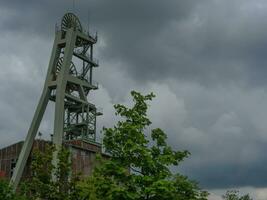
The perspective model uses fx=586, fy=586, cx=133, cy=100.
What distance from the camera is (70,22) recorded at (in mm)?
107188

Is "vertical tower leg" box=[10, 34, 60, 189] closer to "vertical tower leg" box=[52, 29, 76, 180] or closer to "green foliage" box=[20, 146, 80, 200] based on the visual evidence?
"vertical tower leg" box=[52, 29, 76, 180]

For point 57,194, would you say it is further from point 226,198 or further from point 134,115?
point 226,198

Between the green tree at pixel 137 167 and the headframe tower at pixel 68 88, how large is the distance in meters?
61.7

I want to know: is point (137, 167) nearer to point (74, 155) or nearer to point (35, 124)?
point (74, 155)

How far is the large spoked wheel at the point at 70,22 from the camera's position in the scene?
A: 107000 mm

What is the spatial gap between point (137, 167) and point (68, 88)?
7140 cm

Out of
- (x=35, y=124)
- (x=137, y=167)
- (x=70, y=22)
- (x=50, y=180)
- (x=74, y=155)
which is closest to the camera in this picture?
(x=137, y=167)

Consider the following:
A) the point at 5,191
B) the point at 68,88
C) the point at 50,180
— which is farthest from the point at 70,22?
the point at 5,191

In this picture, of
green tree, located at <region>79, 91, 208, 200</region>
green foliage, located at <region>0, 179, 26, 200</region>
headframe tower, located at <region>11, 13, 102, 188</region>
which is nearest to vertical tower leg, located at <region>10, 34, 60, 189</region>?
headframe tower, located at <region>11, 13, 102, 188</region>

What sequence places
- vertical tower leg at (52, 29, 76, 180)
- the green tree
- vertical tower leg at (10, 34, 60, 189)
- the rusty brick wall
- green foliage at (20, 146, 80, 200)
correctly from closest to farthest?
the green tree
green foliage at (20, 146, 80, 200)
the rusty brick wall
vertical tower leg at (10, 34, 60, 189)
vertical tower leg at (52, 29, 76, 180)

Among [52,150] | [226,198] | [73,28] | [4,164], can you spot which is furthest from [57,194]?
[73,28]

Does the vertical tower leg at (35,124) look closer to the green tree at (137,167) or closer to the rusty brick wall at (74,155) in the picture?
the rusty brick wall at (74,155)

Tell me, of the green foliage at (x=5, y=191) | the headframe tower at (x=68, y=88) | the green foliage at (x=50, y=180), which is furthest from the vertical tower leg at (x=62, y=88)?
the green foliage at (x=5, y=191)

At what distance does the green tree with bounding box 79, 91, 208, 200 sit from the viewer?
33.1 meters
